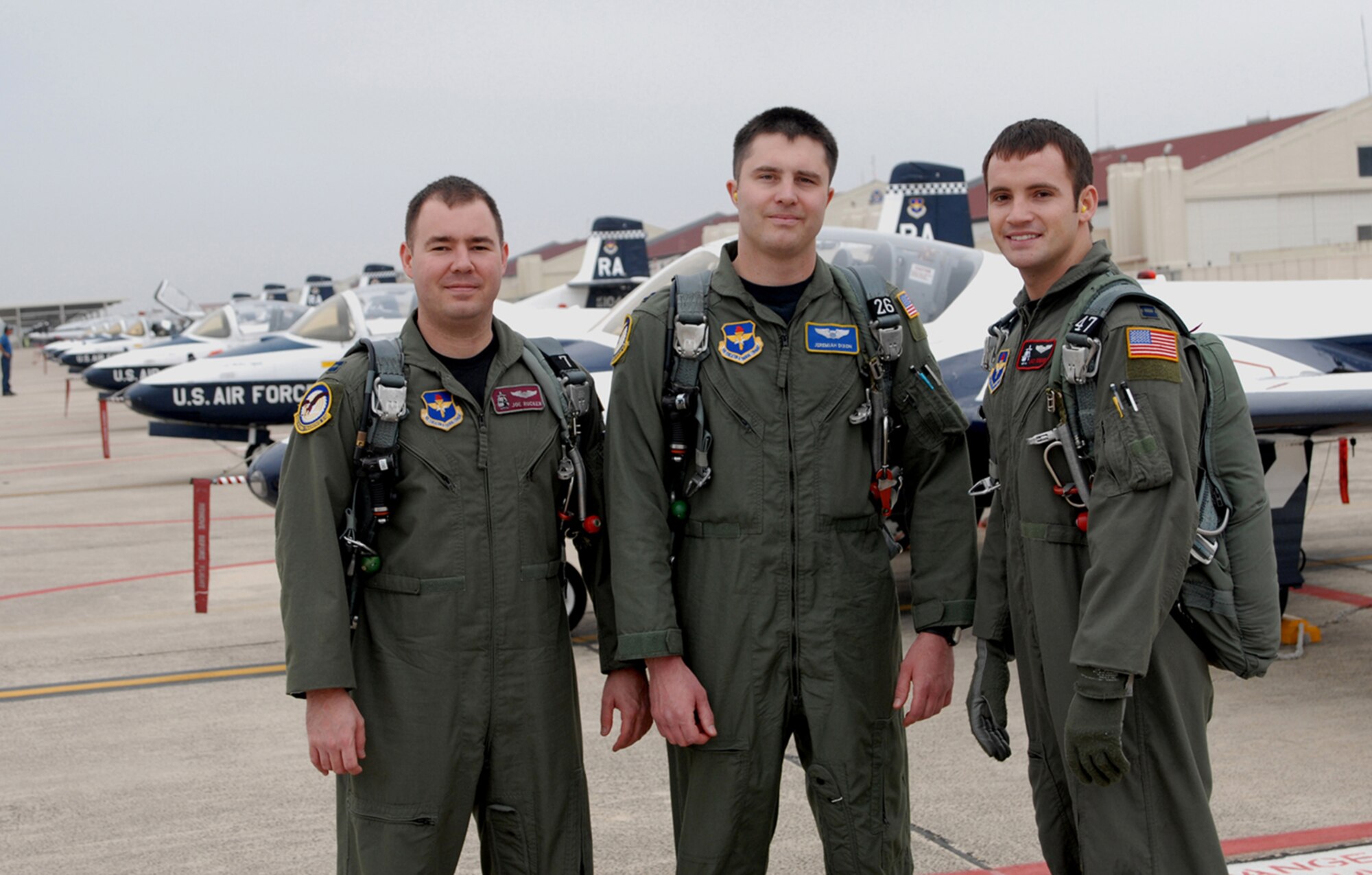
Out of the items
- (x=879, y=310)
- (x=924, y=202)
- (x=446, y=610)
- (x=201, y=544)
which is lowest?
(x=201, y=544)

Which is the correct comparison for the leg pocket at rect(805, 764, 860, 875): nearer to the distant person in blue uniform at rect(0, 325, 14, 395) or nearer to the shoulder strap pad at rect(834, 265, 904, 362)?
the shoulder strap pad at rect(834, 265, 904, 362)

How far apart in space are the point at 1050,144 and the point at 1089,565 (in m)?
0.96

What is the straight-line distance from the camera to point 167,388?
1430 centimetres

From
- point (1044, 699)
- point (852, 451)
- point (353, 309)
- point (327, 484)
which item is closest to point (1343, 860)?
point (1044, 699)

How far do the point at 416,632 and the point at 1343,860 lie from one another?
2.90 metres

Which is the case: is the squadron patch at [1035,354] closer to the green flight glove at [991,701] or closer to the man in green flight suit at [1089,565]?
the man in green flight suit at [1089,565]

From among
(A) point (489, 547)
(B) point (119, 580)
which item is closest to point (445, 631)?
(A) point (489, 547)

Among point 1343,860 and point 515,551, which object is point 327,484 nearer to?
point 515,551

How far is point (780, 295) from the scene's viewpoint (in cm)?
301

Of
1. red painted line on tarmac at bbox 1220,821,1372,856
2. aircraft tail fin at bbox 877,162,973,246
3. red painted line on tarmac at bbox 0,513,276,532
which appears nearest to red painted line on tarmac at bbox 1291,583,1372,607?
red painted line on tarmac at bbox 1220,821,1372,856

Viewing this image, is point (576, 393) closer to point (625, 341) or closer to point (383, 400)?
point (625, 341)

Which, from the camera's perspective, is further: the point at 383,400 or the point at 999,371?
the point at 999,371

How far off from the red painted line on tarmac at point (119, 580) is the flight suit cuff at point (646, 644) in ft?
21.1

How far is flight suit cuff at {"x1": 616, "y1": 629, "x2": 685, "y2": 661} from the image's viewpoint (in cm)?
281
